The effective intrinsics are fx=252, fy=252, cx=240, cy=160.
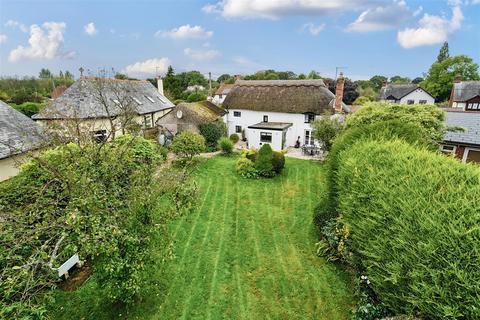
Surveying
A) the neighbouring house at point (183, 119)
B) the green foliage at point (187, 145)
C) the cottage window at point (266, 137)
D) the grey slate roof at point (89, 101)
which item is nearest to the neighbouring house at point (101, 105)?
the grey slate roof at point (89, 101)

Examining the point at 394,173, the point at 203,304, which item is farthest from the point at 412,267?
the point at 203,304

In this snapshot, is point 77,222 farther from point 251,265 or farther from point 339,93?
point 339,93

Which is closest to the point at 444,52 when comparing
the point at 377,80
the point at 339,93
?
the point at 377,80

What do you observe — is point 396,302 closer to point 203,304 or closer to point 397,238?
point 397,238

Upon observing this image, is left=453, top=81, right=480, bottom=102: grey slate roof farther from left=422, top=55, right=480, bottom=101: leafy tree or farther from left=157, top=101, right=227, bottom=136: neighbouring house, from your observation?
left=157, top=101, right=227, bottom=136: neighbouring house

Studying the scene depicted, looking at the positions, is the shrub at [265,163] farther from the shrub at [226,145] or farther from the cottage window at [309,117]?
the cottage window at [309,117]

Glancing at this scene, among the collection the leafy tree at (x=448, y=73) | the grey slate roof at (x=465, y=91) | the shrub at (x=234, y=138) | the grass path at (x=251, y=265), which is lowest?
the grass path at (x=251, y=265)
